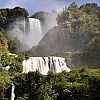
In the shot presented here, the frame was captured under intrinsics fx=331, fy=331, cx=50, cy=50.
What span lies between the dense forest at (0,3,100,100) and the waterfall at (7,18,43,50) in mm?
1175

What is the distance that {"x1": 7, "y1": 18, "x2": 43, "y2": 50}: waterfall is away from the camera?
71.4 m

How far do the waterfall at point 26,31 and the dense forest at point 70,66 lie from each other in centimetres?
118

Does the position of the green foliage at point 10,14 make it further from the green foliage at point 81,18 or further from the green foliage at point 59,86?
the green foliage at point 59,86

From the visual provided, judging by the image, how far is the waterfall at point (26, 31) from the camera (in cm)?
7138

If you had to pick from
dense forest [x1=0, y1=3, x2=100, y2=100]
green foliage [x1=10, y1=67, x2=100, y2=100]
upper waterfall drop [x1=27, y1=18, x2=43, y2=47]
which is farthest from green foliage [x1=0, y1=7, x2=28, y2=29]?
green foliage [x1=10, y1=67, x2=100, y2=100]

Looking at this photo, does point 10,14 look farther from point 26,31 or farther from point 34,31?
point 34,31

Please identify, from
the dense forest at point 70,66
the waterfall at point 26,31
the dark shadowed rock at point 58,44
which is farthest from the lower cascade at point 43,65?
the waterfall at point 26,31

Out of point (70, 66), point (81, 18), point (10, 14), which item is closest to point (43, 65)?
A: point (70, 66)

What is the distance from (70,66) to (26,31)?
25623mm

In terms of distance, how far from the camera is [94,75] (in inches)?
1210

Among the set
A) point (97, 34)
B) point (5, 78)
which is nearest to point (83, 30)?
point (97, 34)

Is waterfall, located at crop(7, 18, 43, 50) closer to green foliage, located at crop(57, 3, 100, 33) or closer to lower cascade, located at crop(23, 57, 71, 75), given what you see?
green foliage, located at crop(57, 3, 100, 33)

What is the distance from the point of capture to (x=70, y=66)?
49.4 meters

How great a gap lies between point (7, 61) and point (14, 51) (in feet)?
60.6
